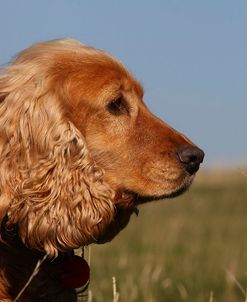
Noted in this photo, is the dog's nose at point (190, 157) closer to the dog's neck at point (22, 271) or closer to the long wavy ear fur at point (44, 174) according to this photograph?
the long wavy ear fur at point (44, 174)

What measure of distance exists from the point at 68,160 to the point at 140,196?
0.40 metres

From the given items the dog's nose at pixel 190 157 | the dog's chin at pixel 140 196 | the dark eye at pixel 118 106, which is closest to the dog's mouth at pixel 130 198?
the dog's chin at pixel 140 196

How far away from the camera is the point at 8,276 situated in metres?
4.61

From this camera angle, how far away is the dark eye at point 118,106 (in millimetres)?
4934

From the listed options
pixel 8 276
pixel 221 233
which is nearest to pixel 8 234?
pixel 8 276

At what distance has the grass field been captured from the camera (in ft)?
24.7

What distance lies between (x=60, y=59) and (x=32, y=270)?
1084 mm

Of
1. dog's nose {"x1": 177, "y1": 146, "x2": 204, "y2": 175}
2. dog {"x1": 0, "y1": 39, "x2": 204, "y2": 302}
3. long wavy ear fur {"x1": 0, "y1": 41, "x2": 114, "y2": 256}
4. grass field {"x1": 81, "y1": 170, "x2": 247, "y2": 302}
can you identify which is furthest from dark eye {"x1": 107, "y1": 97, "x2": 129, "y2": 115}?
grass field {"x1": 81, "y1": 170, "x2": 247, "y2": 302}

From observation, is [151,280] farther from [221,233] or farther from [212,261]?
[221,233]

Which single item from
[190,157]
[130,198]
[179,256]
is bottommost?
[179,256]

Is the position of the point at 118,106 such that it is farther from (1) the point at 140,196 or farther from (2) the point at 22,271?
(2) the point at 22,271

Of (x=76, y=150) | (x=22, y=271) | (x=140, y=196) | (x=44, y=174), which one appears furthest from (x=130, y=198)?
(x=22, y=271)

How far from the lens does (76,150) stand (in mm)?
4766

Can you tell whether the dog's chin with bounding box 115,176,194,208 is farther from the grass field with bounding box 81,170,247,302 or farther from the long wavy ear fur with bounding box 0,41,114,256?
the grass field with bounding box 81,170,247,302
